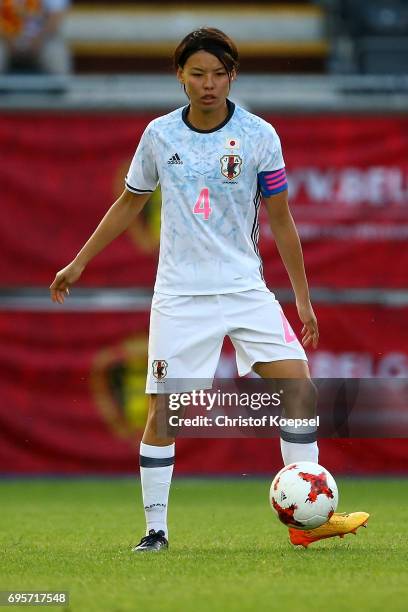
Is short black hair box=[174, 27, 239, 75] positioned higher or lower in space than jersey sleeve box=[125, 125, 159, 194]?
higher

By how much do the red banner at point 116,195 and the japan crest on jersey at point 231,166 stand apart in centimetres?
513

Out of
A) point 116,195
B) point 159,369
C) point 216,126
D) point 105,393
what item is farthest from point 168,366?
point 116,195

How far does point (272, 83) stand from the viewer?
11430 millimetres

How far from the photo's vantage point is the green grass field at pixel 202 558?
4.76 meters

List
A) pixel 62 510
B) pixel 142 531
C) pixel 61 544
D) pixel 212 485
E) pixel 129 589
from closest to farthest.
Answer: pixel 129 589, pixel 61 544, pixel 142 531, pixel 62 510, pixel 212 485

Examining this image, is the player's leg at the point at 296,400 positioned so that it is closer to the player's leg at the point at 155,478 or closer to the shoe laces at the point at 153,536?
the player's leg at the point at 155,478

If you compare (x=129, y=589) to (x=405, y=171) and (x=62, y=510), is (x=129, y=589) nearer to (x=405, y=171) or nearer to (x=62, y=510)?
(x=62, y=510)

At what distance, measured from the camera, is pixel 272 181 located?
625 centimetres

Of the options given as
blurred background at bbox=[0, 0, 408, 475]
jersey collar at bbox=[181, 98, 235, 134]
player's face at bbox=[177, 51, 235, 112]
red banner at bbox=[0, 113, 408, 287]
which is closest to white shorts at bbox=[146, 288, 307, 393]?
jersey collar at bbox=[181, 98, 235, 134]

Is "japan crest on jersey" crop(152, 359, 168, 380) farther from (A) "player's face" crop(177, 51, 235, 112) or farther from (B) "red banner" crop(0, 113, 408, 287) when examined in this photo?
(B) "red banner" crop(0, 113, 408, 287)

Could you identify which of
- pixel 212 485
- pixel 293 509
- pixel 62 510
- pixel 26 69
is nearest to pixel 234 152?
pixel 293 509

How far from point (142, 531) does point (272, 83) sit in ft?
16.8

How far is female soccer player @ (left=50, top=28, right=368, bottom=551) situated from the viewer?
20.2ft

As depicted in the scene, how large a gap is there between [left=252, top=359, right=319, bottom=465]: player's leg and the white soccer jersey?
38 centimetres
